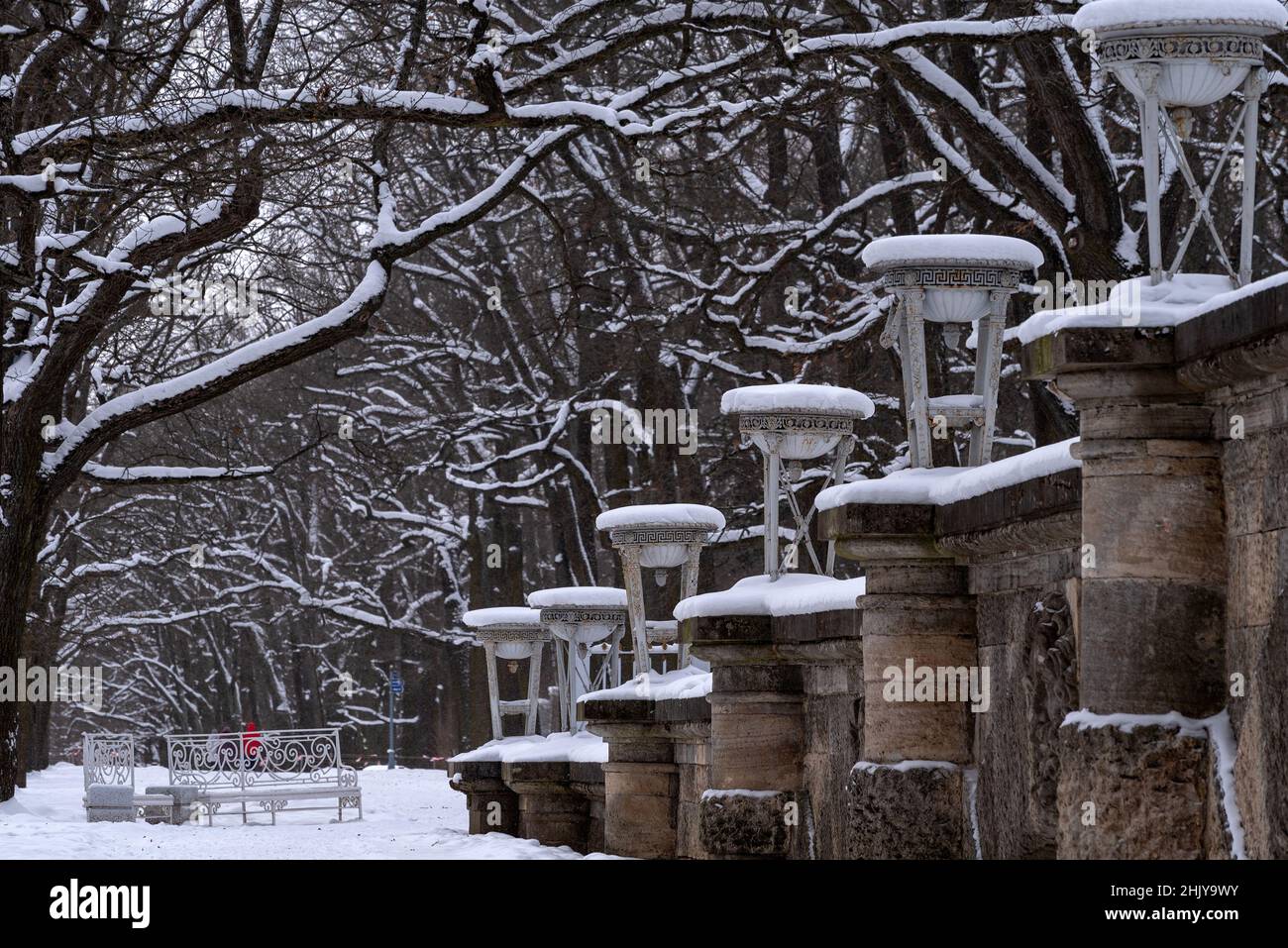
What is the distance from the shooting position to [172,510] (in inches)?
1506

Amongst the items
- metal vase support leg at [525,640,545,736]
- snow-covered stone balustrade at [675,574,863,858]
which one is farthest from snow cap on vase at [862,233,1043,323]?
metal vase support leg at [525,640,545,736]

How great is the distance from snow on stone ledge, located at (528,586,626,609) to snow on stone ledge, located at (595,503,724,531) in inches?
108

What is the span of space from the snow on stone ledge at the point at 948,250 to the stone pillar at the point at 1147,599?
9.29ft

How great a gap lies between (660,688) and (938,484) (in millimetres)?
6587

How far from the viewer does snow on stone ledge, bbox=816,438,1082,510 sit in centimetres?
684

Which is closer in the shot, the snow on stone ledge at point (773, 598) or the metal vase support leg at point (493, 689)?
the snow on stone ledge at point (773, 598)

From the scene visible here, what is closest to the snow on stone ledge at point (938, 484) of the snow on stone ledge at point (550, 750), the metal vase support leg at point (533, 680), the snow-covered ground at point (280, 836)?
the snow-covered ground at point (280, 836)

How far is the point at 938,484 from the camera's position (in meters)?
7.86

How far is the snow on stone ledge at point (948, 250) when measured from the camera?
8352 mm

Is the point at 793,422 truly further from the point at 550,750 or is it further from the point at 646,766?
the point at 550,750

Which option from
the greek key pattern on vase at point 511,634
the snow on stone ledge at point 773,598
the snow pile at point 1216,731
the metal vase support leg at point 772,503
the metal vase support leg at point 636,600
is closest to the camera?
the snow pile at point 1216,731

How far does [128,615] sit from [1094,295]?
28768mm

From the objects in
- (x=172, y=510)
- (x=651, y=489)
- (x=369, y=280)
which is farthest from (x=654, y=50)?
(x=172, y=510)

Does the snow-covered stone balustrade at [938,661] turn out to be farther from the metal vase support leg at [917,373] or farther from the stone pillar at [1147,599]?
the stone pillar at [1147,599]
